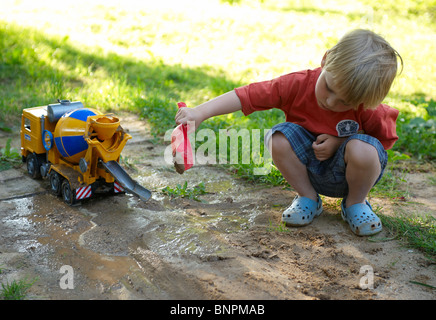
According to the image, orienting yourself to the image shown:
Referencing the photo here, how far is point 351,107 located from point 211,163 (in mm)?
1460

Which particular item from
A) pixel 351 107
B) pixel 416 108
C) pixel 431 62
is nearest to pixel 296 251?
pixel 351 107

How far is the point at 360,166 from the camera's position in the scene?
241 cm

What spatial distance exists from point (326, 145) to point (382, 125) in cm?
31

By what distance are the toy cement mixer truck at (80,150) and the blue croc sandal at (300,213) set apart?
811 millimetres

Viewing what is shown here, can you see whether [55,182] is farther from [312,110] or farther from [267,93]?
[312,110]

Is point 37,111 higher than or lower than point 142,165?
higher

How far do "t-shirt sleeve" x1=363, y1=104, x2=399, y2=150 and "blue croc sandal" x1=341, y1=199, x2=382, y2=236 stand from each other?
0.36 m

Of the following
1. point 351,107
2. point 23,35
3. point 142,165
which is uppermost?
point 351,107

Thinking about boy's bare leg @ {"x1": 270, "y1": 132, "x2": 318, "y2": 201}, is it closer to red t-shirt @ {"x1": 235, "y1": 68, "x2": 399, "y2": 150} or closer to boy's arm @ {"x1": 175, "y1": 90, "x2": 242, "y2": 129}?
red t-shirt @ {"x1": 235, "y1": 68, "x2": 399, "y2": 150}

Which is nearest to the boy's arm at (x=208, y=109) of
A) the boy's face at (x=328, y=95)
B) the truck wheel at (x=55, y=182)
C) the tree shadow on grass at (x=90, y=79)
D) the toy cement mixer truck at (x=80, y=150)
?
the boy's face at (x=328, y=95)
